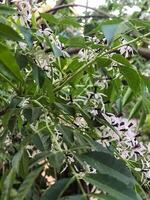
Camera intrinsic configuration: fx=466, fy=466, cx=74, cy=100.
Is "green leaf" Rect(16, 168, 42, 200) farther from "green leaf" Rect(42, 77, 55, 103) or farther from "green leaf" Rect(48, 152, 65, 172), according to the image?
"green leaf" Rect(42, 77, 55, 103)

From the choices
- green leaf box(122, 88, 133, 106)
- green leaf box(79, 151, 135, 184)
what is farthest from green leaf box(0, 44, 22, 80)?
green leaf box(122, 88, 133, 106)

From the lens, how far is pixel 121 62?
54 centimetres

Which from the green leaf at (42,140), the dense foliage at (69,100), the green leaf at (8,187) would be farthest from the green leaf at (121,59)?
the green leaf at (8,187)

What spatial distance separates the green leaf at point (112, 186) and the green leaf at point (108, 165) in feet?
0.07

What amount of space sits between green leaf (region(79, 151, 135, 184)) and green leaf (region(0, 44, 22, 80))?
0.33 feet

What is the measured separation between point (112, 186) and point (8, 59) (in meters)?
0.14

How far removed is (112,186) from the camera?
39cm

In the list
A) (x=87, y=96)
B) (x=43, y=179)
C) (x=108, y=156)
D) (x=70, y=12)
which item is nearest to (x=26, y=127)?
(x=87, y=96)

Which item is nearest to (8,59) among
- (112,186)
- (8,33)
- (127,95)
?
(8,33)

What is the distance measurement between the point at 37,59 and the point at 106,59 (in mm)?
84

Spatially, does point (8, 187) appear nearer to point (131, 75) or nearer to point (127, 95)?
point (131, 75)

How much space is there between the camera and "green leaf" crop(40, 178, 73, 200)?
38 centimetres

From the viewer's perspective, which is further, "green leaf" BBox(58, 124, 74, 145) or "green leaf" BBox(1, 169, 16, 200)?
"green leaf" BBox(58, 124, 74, 145)

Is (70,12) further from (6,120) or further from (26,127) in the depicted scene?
(6,120)
